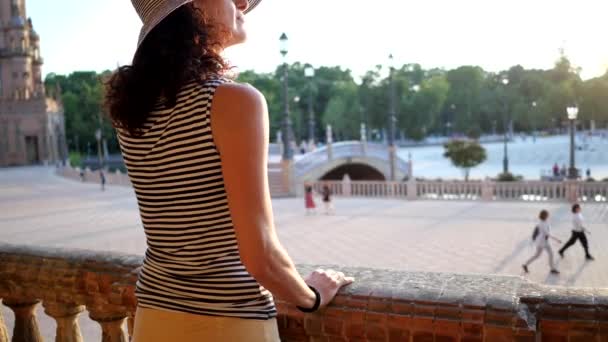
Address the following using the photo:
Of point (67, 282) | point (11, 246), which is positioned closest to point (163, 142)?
point (67, 282)

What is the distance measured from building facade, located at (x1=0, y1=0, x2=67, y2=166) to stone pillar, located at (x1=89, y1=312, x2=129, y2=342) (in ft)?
195

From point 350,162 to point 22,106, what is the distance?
116 feet

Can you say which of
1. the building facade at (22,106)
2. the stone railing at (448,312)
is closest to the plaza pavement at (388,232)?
the stone railing at (448,312)

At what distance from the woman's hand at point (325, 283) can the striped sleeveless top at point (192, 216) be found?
12.5 inches

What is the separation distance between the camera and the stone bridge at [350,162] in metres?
33.6

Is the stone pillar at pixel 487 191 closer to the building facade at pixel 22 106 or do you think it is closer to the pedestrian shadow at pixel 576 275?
the pedestrian shadow at pixel 576 275

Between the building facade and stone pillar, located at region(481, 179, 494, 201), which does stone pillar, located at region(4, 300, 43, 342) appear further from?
the building facade

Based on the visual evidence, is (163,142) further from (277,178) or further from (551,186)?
(277,178)

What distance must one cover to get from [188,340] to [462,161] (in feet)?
133

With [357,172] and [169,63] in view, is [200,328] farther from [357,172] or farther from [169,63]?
[357,172]

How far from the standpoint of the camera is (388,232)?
17875 millimetres

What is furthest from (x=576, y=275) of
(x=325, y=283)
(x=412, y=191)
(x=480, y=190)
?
(x=412, y=191)

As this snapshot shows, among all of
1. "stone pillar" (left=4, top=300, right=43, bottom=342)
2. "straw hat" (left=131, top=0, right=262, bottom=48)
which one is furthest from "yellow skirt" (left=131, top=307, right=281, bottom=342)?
"stone pillar" (left=4, top=300, right=43, bottom=342)

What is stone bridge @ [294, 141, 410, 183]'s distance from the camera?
3359 cm
